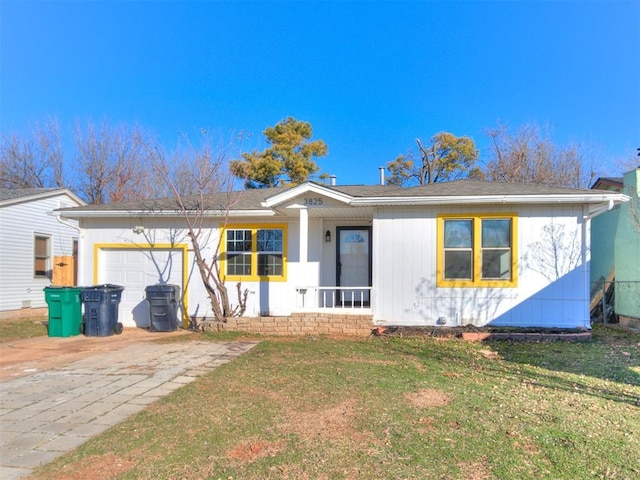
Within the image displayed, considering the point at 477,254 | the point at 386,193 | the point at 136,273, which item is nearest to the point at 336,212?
the point at 386,193

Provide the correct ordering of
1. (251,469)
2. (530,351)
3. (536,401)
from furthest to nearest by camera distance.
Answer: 1. (530,351)
2. (536,401)
3. (251,469)

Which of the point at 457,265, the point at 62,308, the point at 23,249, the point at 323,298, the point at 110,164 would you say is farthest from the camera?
the point at 110,164

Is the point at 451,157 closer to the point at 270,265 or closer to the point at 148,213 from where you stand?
the point at 270,265

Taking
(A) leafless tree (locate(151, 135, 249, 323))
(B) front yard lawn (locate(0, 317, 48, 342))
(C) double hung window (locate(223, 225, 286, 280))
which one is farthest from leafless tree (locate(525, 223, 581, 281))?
(B) front yard lawn (locate(0, 317, 48, 342))

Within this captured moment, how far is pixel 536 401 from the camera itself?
4520mm

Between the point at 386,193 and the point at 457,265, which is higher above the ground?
the point at 386,193

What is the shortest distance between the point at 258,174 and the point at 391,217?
51.0 feet

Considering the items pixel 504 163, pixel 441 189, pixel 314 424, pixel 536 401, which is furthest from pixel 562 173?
pixel 314 424

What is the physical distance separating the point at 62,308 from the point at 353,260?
6.74m

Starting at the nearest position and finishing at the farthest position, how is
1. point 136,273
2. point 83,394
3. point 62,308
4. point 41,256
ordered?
point 83,394
point 62,308
point 136,273
point 41,256

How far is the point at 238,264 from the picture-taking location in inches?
422

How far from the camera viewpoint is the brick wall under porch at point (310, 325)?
29.7 ft

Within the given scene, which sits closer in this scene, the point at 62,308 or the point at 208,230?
the point at 62,308

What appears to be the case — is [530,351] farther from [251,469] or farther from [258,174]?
[258,174]
